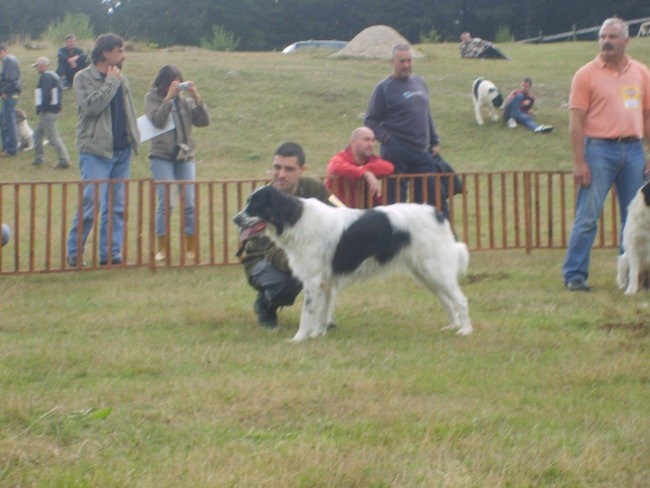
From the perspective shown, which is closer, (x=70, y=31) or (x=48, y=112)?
(x=48, y=112)

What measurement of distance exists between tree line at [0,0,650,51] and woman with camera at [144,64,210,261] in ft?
148

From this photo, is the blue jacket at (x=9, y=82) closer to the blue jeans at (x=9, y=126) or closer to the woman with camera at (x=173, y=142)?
the blue jeans at (x=9, y=126)

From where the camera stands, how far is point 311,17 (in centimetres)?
5922

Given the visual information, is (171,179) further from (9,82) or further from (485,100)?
(485,100)

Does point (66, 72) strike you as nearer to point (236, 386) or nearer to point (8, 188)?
point (8, 188)

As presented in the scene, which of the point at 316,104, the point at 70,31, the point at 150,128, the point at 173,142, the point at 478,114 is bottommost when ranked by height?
the point at 173,142

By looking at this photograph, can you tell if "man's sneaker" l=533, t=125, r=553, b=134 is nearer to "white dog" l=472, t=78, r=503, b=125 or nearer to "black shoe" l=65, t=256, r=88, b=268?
"white dog" l=472, t=78, r=503, b=125

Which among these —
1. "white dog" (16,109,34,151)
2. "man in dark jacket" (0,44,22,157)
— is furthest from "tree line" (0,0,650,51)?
"man in dark jacket" (0,44,22,157)

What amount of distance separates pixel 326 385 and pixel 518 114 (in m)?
18.1

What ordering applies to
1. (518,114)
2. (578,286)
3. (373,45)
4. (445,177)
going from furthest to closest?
(373,45) < (518,114) < (445,177) < (578,286)

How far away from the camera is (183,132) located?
11.0 meters

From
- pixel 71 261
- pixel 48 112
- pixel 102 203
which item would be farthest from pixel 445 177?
pixel 48 112

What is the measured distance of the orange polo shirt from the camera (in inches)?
352

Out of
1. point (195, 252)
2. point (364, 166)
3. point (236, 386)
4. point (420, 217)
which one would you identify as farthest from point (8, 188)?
point (236, 386)
